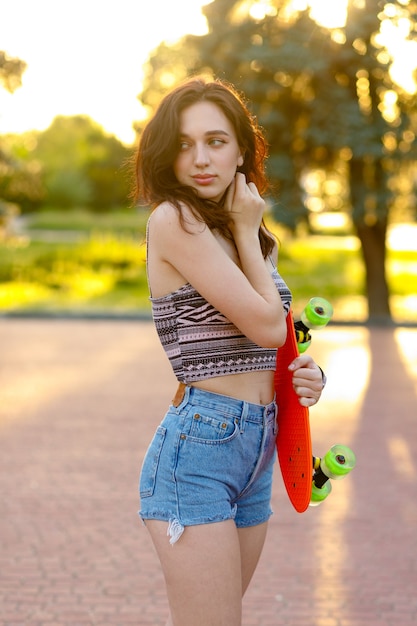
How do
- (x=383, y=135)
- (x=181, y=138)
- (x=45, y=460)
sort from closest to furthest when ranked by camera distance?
(x=181, y=138) < (x=45, y=460) < (x=383, y=135)

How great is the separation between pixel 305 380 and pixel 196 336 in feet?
1.03

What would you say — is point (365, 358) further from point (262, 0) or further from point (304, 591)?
point (304, 591)

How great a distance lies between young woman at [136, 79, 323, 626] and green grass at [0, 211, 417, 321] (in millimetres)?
13180

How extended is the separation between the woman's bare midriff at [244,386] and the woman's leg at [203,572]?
30 centimetres

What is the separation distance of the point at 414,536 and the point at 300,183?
11174mm

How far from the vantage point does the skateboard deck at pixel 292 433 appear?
232cm

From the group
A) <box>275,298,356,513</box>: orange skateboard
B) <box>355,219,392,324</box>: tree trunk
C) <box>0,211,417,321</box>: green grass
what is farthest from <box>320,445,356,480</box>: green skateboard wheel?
<box>355,219,392,324</box>: tree trunk

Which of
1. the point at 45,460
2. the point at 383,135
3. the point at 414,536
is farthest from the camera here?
the point at 383,135

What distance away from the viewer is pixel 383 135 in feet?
49.2

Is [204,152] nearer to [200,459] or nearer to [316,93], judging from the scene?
[200,459]

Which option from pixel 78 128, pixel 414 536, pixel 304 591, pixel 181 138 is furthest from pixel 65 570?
pixel 78 128

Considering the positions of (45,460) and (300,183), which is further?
(300,183)

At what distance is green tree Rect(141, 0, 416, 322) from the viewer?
14750mm

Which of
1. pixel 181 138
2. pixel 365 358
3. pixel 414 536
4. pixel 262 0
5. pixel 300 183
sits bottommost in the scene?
pixel 365 358
